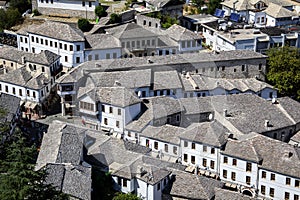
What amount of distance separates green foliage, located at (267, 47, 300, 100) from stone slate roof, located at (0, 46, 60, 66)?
1752 cm

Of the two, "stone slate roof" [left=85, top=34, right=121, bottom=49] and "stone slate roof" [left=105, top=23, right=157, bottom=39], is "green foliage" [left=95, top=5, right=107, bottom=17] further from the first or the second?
"stone slate roof" [left=85, top=34, right=121, bottom=49]

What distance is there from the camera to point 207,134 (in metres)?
38.8

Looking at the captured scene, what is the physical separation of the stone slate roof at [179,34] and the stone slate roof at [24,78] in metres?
12.5

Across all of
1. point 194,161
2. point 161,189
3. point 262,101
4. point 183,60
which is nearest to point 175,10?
point 183,60

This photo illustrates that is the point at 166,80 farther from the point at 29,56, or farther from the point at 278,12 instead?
the point at 278,12

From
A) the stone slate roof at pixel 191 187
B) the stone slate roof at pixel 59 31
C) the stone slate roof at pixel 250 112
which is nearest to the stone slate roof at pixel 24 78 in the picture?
the stone slate roof at pixel 59 31

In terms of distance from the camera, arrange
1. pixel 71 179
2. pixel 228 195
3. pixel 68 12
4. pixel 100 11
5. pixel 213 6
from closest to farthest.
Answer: pixel 71 179, pixel 228 195, pixel 100 11, pixel 68 12, pixel 213 6

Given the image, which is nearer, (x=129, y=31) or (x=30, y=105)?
(x=30, y=105)

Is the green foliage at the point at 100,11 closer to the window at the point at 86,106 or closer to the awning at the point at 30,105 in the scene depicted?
the awning at the point at 30,105

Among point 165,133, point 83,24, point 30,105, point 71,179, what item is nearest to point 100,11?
point 83,24

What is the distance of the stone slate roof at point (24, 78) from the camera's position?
4616 centimetres

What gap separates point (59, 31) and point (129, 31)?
5.94m

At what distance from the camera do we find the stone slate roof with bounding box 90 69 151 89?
146ft

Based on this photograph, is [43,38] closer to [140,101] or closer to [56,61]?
[56,61]
